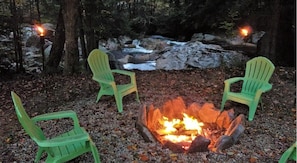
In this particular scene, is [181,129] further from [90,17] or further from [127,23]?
[127,23]

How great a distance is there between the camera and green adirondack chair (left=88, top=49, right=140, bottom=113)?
3545 millimetres

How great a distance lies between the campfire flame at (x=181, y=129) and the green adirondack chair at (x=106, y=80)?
2.19 ft

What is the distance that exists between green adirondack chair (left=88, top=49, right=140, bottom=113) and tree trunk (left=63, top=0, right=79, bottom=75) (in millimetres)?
1345

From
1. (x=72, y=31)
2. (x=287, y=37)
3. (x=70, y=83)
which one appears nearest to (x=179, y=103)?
(x=70, y=83)

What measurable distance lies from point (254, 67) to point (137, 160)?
2070 millimetres

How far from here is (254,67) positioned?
3752mm

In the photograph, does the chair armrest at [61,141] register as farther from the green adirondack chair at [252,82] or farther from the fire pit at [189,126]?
the green adirondack chair at [252,82]

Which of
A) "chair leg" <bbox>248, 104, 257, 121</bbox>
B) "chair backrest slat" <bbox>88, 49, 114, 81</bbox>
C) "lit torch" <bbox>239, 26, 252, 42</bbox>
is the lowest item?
"chair leg" <bbox>248, 104, 257, 121</bbox>

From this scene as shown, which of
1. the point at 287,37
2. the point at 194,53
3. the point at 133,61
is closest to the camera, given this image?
the point at 287,37

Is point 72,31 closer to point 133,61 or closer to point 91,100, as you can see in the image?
point 91,100

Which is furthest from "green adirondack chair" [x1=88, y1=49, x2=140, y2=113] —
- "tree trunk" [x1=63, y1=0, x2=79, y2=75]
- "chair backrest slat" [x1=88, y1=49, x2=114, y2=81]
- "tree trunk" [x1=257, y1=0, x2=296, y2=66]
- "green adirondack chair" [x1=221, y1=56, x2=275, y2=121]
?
"tree trunk" [x1=257, y1=0, x2=296, y2=66]

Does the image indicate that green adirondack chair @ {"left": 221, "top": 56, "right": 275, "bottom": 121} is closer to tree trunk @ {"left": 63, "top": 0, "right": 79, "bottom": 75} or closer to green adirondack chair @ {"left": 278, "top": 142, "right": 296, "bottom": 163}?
green adirondack chair @ {"left": 278, "top": 142, "right": 296, "bottom": 163}

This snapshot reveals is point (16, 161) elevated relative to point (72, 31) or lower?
lower

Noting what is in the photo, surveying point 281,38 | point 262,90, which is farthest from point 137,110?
point 281,38
